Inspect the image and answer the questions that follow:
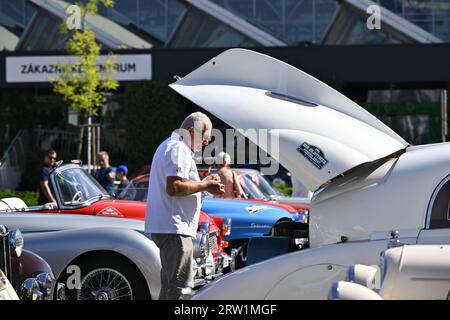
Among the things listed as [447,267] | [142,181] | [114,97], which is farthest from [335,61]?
[447,267]

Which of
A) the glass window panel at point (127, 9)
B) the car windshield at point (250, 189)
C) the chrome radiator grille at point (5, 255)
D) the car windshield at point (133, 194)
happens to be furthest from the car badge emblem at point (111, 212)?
the glass window panel at point (127, 9)

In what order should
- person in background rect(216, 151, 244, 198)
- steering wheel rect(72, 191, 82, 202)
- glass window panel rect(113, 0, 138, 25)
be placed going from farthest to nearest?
1. glass window panel rect(113, 0, 138, 25)
2. person in background rect(216, 151, 244, 198)
3. steering wheel rect(72, 191, 82, 202)

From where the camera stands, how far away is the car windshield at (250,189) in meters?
14.1

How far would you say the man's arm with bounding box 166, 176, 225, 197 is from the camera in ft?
20.8

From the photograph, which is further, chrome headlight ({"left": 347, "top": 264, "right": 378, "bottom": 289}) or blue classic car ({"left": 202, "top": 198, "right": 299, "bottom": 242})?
blue classic car ({"left": 202, "top": 198, "right": 299, "bottom": 242})

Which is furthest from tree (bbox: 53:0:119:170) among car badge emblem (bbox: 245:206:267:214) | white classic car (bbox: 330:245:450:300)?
white classic car (bbox: 330:245:450:300)

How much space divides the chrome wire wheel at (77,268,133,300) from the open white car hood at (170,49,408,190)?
93.3 inches

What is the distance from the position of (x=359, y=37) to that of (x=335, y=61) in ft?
31.1

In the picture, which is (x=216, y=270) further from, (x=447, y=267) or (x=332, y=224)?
(x=447, y=267)

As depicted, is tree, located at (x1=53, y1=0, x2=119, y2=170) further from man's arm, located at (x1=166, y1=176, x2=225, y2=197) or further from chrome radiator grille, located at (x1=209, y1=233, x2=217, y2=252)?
man's arm, located at (x1=166, y1=176, x2=225, y2=197)

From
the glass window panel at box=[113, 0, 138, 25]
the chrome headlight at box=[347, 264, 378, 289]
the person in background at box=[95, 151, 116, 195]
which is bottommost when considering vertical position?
the chrome headlight at box=[347, 264, 378, 289]

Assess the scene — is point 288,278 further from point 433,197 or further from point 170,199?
point 170,199

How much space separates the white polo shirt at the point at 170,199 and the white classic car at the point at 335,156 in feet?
1.61
